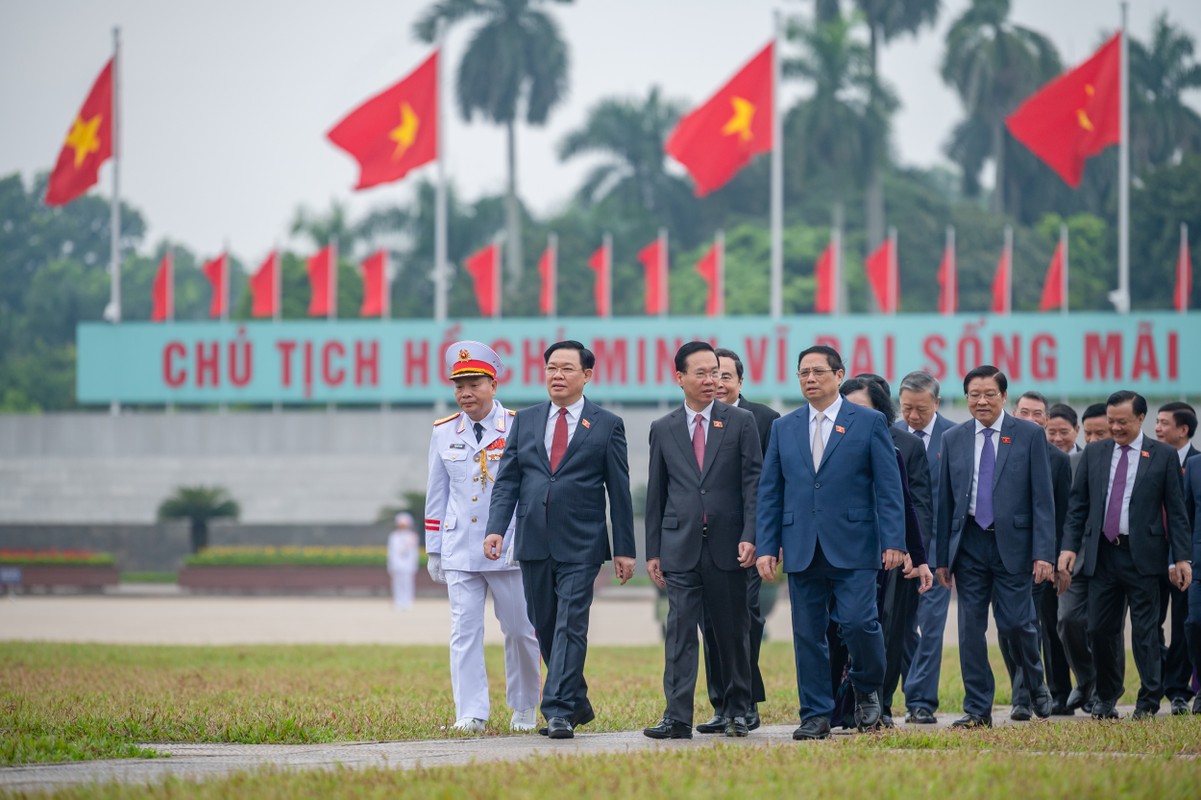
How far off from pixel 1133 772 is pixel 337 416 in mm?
35089

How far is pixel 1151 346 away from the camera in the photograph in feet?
116

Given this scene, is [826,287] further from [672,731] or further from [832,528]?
[672,731]

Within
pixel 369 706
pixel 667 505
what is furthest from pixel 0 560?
pixel 667 505

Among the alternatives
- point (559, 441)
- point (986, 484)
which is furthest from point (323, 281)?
point (986, 484)

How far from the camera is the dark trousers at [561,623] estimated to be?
7738 mm

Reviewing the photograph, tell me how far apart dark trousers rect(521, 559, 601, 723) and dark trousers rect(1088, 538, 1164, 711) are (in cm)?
328

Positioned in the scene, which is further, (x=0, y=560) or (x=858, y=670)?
(x=0, y=560)

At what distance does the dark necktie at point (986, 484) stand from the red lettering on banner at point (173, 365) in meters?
32.4

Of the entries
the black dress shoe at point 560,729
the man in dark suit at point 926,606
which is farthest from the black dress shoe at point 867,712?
the black dress shoe at point 560,729

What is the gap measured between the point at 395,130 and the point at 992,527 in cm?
2314

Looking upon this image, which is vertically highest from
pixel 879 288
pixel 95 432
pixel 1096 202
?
pixel 1096 202

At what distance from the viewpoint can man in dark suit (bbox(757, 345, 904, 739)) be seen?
769cm

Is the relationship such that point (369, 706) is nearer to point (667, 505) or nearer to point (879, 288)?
point (667, 505)

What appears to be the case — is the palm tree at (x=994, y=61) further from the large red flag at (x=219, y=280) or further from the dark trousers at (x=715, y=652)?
the dark trousers at (x=715, y=652)
